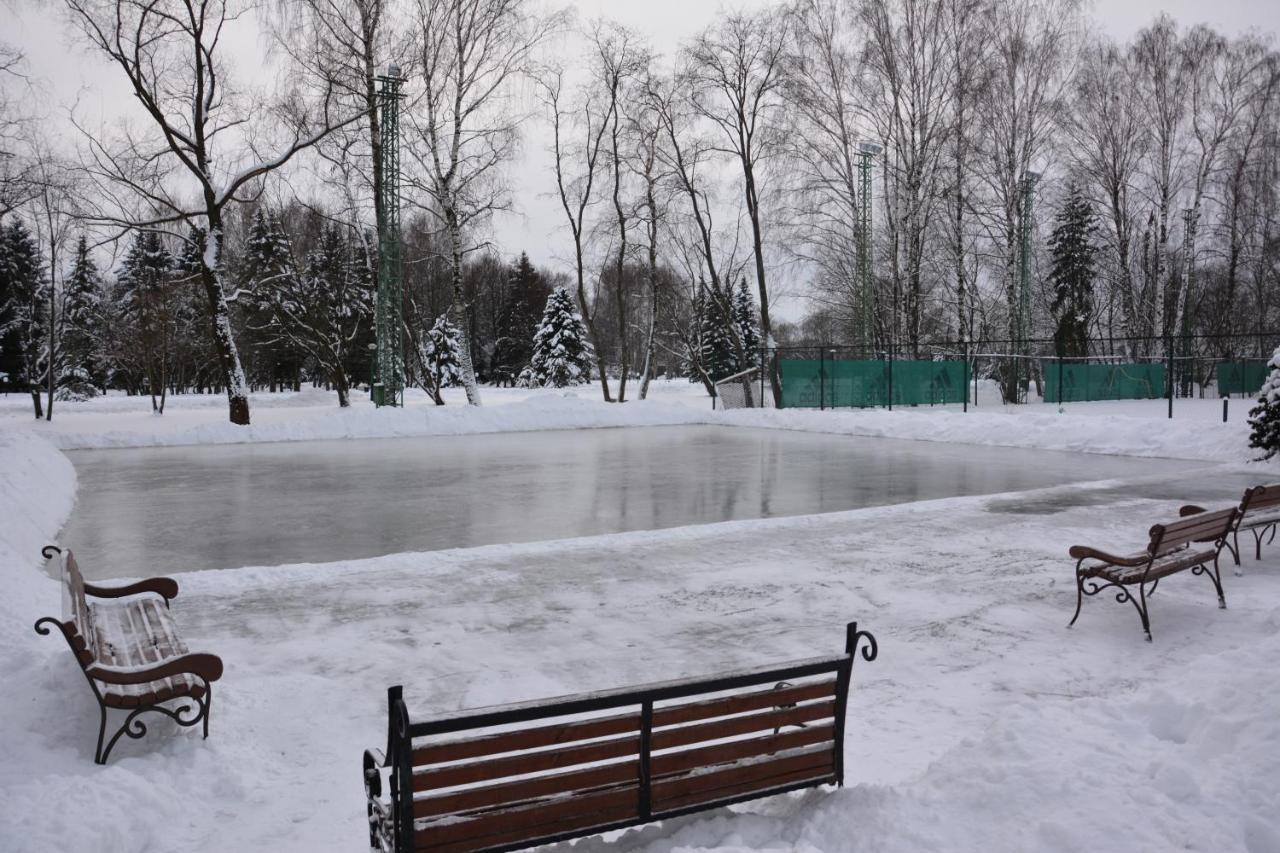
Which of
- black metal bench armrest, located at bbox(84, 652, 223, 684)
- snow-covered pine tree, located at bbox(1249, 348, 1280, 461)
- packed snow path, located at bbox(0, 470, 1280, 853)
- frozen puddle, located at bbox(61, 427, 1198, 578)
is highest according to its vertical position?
snow-covered pine tree, located at bbox(1249, 348, 1280, 461)

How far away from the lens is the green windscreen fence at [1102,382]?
30.7 meters

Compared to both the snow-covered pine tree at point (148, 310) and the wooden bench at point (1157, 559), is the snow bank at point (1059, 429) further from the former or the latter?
the snow-covered pine tree at point (148, 310)

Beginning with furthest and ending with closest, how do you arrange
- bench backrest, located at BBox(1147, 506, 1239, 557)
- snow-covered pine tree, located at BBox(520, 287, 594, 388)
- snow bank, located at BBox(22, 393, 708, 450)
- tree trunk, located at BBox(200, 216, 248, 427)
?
snow-covered pine tree, located at BBox(520, 287, 594, 388), tree trunk, located at BBox(200, 216, 248, 427), snow bank, located at BBox(22, 393, 708, 450), bench backrest, located at BBox(1147, 506, 1239, 557)

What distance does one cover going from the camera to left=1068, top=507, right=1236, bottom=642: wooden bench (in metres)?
6.70

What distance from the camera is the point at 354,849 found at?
378 cm

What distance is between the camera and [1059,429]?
20.8 meters

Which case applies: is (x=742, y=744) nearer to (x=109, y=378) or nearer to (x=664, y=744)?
(x=664, y=744)

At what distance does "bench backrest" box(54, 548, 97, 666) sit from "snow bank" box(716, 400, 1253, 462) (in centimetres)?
1841

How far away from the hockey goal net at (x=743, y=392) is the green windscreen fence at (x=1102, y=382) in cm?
988

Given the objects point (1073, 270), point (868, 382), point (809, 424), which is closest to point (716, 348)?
point (1073, 270)

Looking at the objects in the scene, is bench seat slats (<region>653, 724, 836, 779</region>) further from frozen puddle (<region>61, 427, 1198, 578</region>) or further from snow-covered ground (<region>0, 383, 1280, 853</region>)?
frozen puddle (<region>61, 427, 1198, 578</region>)

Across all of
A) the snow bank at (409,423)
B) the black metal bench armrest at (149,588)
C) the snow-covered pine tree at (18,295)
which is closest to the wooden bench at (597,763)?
the black metal bench armrest at (149,588)

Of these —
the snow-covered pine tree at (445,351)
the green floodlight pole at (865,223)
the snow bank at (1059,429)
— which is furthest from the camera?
the snow-covered pine tree at (445,351)

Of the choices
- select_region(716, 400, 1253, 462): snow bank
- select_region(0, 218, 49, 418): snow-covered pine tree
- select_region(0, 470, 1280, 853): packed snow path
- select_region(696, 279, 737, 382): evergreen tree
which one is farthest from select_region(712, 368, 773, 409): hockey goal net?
select_region(0, 218, 49, 418): snow-covered pine tree
